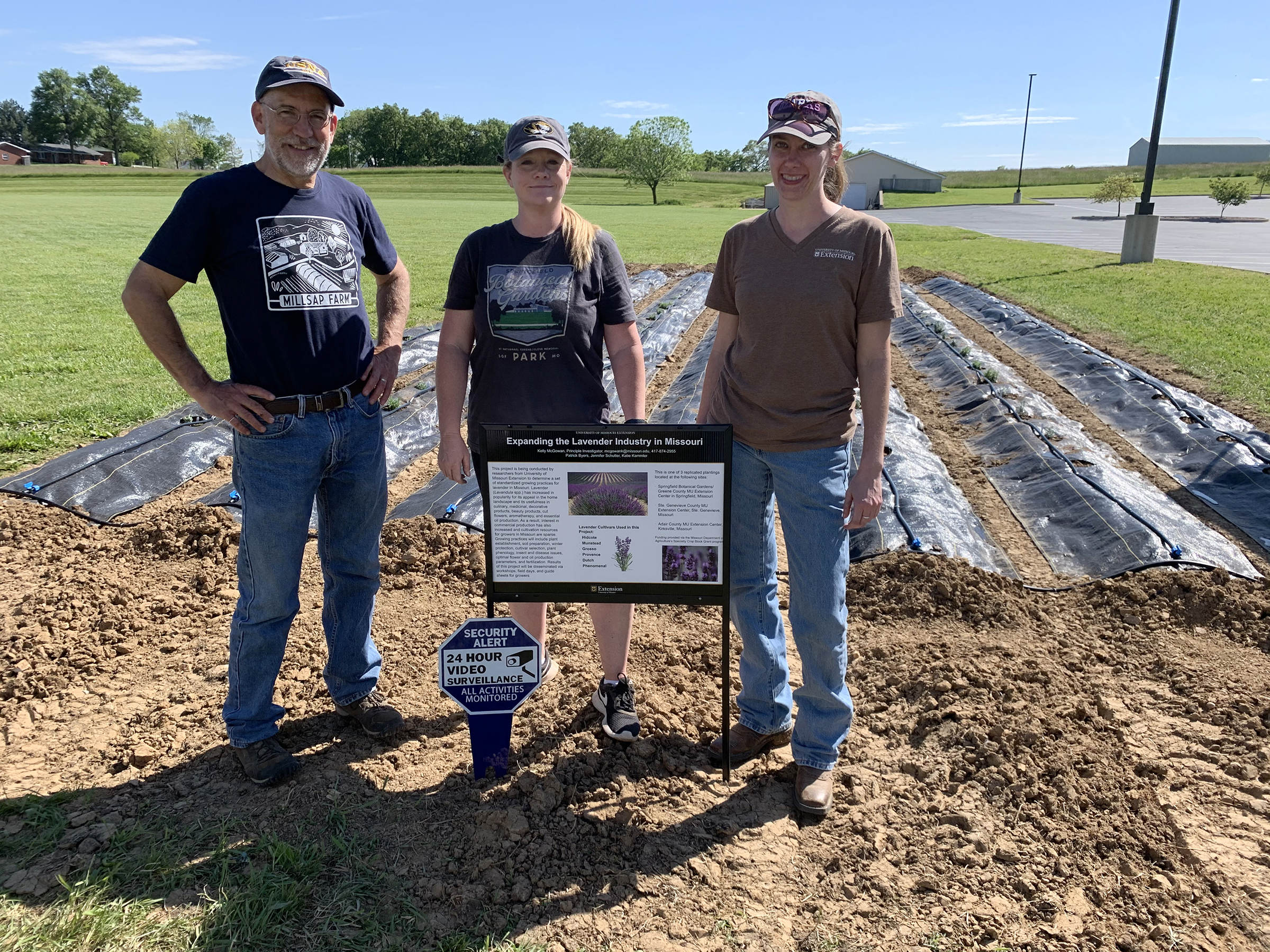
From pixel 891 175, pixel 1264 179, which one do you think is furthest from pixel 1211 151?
pixel 1264 179

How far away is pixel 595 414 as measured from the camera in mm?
3217

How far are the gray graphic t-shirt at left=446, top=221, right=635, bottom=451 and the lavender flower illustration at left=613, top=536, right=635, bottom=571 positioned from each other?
45 centimetres

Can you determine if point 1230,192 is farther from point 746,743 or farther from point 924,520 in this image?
point 746,743

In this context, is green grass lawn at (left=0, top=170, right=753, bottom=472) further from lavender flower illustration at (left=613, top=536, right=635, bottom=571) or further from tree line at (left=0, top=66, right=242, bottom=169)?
tree line at (left=0, top=66, right=242, bottom=169)

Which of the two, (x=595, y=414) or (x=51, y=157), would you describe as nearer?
(x=595, y=414)

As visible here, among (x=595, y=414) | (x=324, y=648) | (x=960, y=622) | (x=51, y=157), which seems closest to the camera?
(x=595, y=414)

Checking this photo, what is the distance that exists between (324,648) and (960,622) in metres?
3.26

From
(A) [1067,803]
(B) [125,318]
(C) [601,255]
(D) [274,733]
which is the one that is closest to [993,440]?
(A) [1067,803]

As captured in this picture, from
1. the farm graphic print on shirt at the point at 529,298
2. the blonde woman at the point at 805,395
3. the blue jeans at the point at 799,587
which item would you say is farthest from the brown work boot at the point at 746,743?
the farm graphic print on shirt at the point at 529,298

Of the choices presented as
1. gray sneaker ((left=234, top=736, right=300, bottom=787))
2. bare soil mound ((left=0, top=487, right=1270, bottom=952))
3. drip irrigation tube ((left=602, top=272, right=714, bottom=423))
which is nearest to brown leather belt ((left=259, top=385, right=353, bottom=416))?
gray sneaker ((left=234, top=736, right=300, bottom=787))

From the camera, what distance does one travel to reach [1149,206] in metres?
18.7

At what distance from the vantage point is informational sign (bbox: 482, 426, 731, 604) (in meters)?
2.91

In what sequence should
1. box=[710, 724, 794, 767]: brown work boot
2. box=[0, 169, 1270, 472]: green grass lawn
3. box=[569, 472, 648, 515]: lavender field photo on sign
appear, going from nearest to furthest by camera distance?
box=[569, 472, 648, 515]: lavender field photo on sign → box=[710, 724, 794, 767]: brown work boot → box=[0, 169, 1270, 472]: green grass lawn

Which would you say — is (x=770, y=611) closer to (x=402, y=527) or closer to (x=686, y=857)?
(x=686, y=857)
